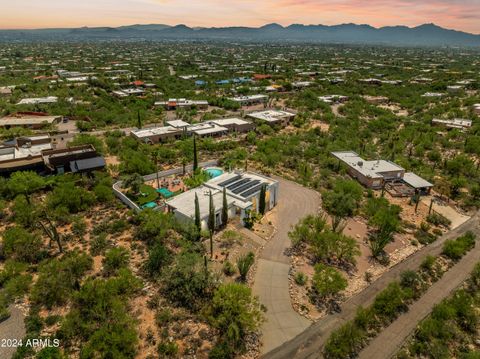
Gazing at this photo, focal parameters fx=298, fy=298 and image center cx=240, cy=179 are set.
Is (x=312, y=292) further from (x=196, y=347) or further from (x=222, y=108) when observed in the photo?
(x=222, y=108)

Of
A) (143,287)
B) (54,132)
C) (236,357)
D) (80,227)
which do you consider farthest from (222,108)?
(236,357)

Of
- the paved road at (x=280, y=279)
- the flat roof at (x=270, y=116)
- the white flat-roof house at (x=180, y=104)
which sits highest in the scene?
the white flat-roof house at (x=180, y=104)

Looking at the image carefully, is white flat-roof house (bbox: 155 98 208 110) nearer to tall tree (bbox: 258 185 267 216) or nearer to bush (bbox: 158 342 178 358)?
tall tree (bbox: 258 185 267 216)

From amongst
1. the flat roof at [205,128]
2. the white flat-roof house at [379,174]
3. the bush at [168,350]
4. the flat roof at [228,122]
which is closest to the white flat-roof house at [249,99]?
the flat roof at [228,122]

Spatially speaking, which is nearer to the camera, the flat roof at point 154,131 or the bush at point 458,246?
the bush at point 458,246

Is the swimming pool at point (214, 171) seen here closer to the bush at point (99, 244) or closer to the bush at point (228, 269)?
the bush at point (99, 244)

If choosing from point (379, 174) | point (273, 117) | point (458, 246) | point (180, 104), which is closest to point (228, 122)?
point (273, 117)
